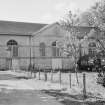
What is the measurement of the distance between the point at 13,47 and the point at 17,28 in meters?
4.38

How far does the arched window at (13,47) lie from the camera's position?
101 feet

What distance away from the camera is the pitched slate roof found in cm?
3220

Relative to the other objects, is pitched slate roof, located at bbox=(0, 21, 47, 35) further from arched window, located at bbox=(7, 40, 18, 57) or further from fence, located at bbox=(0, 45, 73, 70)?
fence, located at bbox=(0, 45, 73, 70)

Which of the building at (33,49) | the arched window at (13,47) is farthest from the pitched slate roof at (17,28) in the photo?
the arched window at (13,47)

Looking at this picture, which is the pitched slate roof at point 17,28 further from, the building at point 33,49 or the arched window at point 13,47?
the arched window at point 13,47

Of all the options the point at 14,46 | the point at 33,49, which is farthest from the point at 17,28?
the point at 33,49

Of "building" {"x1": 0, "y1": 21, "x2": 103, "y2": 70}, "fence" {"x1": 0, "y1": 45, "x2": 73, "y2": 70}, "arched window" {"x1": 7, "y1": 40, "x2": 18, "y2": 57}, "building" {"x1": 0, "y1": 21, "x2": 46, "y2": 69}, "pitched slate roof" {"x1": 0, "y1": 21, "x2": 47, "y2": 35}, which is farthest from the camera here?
"pitched slate roof" {"x1": 0, "y1": 21, "x2": 47, "y2": 35}

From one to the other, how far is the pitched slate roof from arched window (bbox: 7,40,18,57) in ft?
4.31

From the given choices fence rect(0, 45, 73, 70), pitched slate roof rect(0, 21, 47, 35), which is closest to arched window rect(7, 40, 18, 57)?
fence rect(0, 45, 73, 70)

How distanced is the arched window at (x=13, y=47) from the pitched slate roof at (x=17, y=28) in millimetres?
1313

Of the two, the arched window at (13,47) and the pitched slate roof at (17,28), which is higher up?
the pitched slate roof at (17,28)

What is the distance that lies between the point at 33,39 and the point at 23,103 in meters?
24.2

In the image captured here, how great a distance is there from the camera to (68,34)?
13391 millimetres

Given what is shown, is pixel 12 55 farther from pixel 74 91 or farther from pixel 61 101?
pixel 61 101
